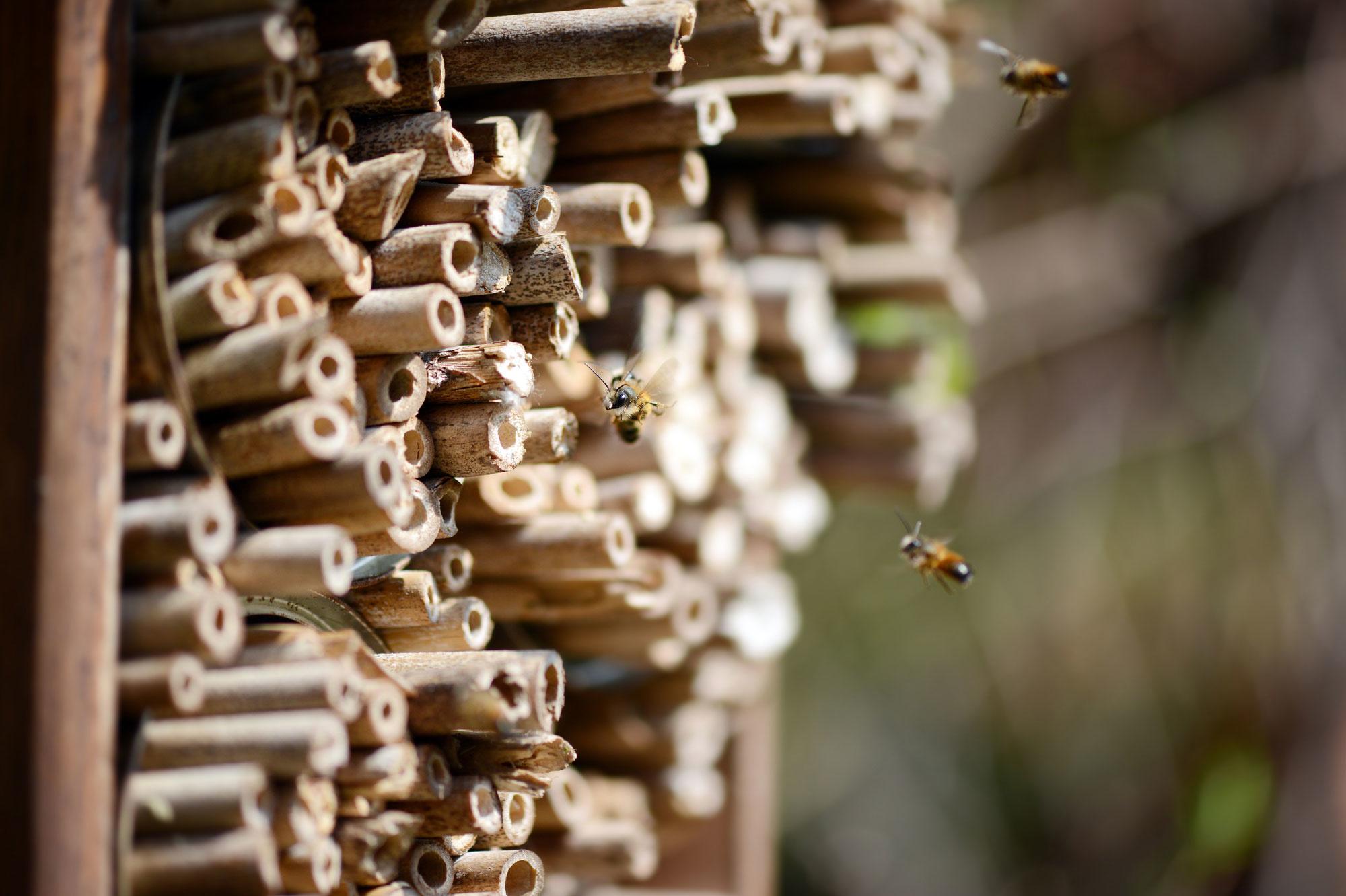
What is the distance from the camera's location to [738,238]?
166 centimetres

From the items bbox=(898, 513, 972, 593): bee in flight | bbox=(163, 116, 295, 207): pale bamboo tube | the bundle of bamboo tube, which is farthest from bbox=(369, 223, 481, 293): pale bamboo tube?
bbox=(898, 513, 972, 593): bee in flight

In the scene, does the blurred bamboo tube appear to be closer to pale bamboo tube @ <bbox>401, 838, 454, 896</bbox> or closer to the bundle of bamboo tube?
the bundle of bamboo tube

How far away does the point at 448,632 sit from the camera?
0.99 m

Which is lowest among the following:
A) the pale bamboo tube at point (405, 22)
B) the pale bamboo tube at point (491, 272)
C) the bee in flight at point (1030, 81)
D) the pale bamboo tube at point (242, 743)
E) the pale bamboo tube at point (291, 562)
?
the pale bamboo tube at point (242, 743)

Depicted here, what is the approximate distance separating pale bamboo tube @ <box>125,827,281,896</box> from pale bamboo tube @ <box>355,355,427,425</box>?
0.30 metres

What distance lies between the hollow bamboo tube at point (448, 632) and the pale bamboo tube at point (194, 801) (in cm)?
24

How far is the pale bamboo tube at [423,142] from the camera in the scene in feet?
2.98

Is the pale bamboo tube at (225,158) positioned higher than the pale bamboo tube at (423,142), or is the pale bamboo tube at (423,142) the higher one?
the pale bamboo tube at (423,142)

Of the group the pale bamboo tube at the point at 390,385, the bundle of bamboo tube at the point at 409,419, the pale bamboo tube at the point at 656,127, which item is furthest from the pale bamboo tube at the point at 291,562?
the pale bamboo tube at the point at 656,127

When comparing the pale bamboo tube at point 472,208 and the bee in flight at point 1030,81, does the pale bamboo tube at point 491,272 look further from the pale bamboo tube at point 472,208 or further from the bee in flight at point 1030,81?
the bee in flight at point 1030,81

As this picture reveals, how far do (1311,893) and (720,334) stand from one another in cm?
192

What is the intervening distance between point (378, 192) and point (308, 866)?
0.47 meters

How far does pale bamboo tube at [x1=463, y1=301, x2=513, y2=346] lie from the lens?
972 millimetres

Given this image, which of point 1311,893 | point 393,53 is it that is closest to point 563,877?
point 393,53
